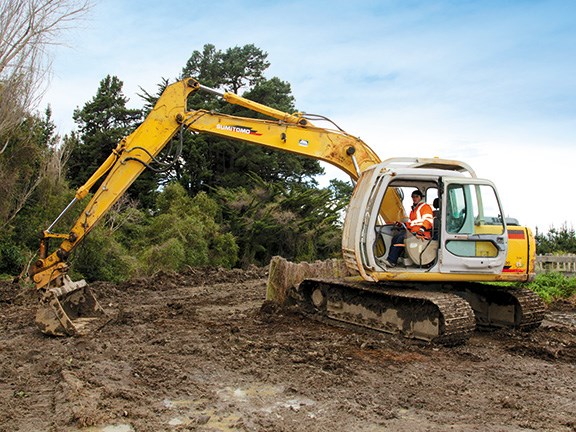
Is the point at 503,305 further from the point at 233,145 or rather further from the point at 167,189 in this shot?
the point at 233,145

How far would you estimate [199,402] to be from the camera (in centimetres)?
552

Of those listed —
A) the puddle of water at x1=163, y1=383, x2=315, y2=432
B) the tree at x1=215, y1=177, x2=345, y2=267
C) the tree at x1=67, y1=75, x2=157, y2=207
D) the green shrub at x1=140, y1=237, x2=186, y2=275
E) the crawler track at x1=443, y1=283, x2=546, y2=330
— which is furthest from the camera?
the tree at x1=67, y1=75, x2=157, y2=207

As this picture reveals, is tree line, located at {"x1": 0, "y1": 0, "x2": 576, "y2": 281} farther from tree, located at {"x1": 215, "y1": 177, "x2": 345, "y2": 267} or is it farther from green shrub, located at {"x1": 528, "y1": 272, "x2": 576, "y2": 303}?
green shrub, located at {"x1": 528, "y1": 272, "x2": 576, "y2": 303}

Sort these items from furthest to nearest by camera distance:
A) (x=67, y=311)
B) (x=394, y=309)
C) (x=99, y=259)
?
(x=99, y=259), (x=67, y=311), (x=394, y=309)

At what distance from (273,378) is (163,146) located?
4744 mm

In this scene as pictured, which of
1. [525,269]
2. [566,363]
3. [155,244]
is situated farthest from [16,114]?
[566,363]

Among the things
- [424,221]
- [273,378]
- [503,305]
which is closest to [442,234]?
[424,221]

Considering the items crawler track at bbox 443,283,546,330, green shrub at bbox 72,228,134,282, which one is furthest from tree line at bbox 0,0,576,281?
crawler track at bbox 443,283,546,330

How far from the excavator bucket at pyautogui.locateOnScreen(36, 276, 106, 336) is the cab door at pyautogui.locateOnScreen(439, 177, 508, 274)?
15.9 ft

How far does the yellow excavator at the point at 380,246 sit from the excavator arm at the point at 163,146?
0.02 metres

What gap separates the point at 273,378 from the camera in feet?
20.6

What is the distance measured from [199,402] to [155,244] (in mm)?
16195

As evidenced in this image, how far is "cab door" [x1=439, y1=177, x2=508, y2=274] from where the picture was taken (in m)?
8.37

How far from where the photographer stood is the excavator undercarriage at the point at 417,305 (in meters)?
7.84
